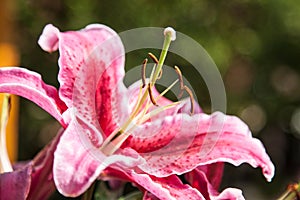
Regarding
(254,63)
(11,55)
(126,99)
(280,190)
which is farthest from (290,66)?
(126,99)

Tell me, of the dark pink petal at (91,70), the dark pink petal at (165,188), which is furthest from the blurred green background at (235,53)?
the dark pink petal at (165,188)

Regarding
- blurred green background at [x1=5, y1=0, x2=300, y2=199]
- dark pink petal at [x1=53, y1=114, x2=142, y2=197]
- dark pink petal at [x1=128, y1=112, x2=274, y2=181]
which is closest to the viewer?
dark pink petal at [x1=53, y1=114, x2=142, y2=197]

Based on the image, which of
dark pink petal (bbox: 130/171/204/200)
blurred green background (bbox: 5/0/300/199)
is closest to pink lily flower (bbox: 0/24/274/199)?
dark pink petal (bbox: 130/171/204/200)

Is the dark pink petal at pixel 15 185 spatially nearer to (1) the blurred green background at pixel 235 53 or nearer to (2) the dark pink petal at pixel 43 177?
(2) the dark pink petal at pixel 43 177

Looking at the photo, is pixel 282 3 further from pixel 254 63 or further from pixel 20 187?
pixel 20 187

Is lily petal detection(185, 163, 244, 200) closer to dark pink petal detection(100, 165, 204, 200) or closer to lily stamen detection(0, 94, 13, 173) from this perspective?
dark pink petal detection(100, 165, 204, 200)

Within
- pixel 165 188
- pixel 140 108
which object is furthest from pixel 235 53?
pixel 165 188
